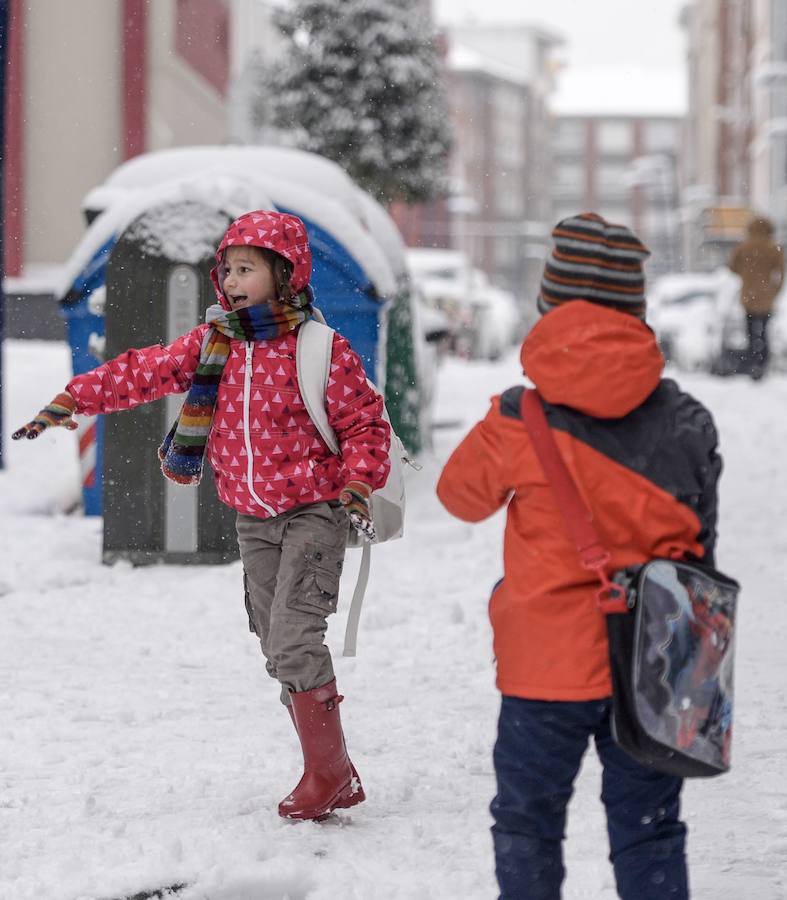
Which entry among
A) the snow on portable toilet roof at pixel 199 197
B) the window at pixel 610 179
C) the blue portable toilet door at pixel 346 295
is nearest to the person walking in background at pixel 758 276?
the blue portable toilet door at pixel 346 295

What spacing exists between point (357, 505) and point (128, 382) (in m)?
0.66

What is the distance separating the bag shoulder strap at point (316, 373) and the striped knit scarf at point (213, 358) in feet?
0.18

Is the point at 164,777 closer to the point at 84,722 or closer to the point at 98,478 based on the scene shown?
the point at 84,722

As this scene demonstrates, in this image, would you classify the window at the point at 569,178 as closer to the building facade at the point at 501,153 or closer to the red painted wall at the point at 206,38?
the building facade at the point at 501,153

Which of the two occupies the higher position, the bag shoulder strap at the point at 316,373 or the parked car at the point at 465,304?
the parked car at the point at 465,304

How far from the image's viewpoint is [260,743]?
4324 mm

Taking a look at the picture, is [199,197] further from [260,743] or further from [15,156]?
[15,156]

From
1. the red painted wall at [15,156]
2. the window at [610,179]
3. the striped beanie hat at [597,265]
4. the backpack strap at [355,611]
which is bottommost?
the backpack strap at [355,611]

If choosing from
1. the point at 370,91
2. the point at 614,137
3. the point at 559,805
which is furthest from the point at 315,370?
the point at 614,137

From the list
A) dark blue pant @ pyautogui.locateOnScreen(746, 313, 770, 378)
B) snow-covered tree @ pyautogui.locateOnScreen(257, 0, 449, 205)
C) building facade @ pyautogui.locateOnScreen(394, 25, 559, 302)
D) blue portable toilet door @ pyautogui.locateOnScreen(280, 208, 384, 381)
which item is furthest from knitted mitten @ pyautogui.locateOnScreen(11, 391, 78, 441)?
building facade @ pyautogui.locateOnScreen(394, 25, 559, 302)

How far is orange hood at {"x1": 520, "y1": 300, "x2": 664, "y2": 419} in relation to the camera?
2.63 m

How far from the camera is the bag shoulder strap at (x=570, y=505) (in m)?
2.61

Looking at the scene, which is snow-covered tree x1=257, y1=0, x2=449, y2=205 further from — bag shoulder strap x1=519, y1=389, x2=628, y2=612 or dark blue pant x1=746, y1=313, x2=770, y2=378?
bag shoulder strap x1=519, y1=389, x2=628, y2=612

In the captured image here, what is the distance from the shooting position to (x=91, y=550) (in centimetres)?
743
